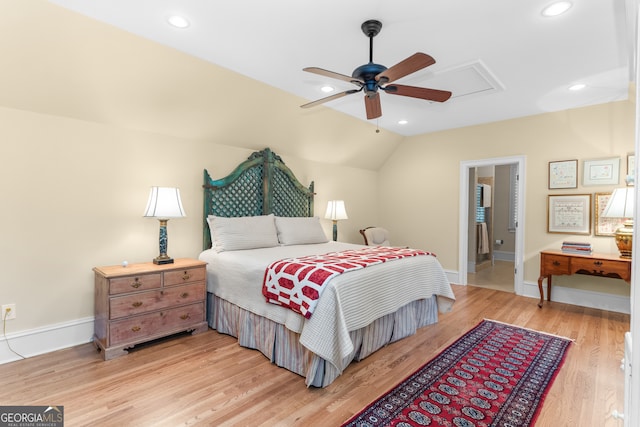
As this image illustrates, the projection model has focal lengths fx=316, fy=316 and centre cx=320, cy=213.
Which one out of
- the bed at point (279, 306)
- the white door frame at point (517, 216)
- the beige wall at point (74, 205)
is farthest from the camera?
the white door frame at point (517, 216)

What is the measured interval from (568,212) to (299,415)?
13.8 feet

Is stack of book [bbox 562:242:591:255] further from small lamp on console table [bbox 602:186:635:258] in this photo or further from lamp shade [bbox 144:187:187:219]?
lamp shade [bbox 144:187:187:219]

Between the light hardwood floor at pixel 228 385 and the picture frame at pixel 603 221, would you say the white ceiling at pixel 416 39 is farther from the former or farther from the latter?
the light hardwood floor at pixel 228 385

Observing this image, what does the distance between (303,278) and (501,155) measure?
384 cm

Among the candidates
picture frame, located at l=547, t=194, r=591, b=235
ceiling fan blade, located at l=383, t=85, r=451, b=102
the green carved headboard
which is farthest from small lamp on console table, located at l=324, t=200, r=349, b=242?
picture frame, located at l=547, t=194, r=591, b=235

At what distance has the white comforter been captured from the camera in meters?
2.10

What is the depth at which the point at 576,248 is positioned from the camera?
380 centimetres

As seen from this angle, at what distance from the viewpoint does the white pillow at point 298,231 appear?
3.88 metres

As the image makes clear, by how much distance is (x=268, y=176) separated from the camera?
165 inches

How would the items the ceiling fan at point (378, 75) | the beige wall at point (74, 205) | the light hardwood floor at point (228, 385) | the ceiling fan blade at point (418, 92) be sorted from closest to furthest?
the light hardwood floor at point (228, 385), the ceiling fan at point (378, 75), the ceiling fan blade at point (418, 92), the beige wall at point (74, 205)

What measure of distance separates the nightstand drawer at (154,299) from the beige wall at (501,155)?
12.7 ft

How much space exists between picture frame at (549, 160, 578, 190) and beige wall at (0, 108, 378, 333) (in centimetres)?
451

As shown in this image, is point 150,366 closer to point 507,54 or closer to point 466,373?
point 466,373

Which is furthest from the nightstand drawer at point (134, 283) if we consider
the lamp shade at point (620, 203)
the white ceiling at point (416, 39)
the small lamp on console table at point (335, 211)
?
the lamp shade at point (620, 203)
